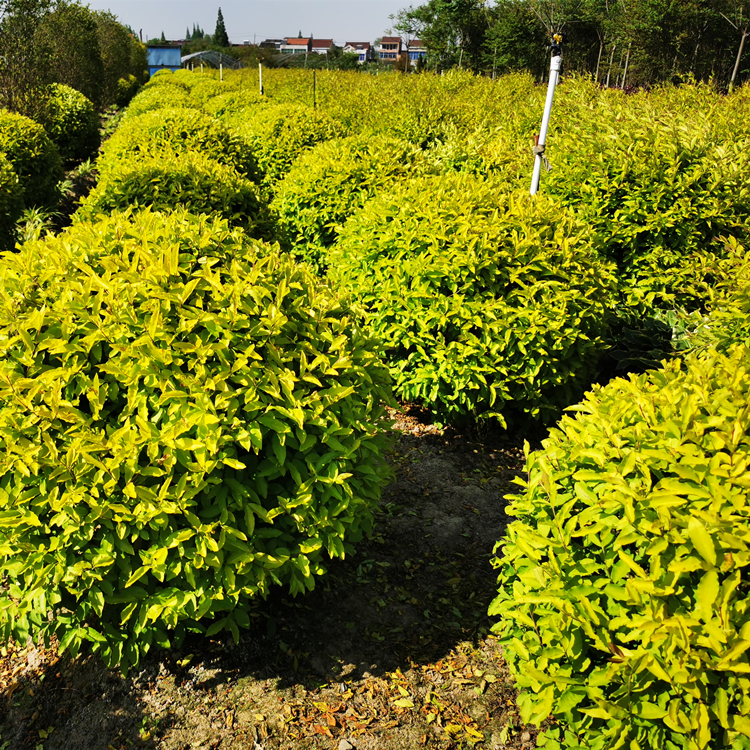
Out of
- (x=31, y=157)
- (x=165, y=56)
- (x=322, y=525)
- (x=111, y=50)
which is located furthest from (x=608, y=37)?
(x=165, y=56)

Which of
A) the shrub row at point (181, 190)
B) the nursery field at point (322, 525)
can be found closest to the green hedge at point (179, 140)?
the shrub row at point (181, 190)

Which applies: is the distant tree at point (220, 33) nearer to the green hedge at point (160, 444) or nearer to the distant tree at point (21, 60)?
the distant tree at point (21, 60)

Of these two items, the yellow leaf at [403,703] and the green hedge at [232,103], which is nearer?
the yellow leaf at [403,703]

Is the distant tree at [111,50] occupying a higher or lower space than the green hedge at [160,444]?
higher

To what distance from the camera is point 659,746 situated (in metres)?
1.62

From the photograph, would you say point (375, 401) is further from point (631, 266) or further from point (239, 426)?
point (631, 266)

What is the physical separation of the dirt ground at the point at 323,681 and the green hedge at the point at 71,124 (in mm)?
13644

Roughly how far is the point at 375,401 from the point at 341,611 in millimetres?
1024

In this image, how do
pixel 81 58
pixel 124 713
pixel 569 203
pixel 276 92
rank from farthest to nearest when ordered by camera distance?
pixel 81 58, pixel 276 92, pixel 569 203, pixel 124 713

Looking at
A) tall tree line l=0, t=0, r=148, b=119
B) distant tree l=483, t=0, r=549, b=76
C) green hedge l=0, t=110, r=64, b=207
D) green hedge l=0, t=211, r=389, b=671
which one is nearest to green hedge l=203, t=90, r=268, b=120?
tall tree line l=0, t=0, r=148, b=119

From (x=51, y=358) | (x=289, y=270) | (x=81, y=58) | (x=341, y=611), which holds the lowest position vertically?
(x=341, y=611)

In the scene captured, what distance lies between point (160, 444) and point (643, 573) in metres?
1.64

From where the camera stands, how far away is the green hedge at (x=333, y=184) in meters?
5.92

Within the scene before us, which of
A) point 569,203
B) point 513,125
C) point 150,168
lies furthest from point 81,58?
point 569,203
